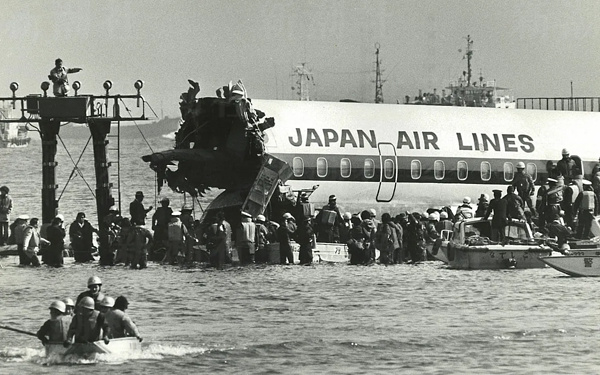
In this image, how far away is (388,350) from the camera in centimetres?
2741

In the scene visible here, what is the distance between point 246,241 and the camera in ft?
135

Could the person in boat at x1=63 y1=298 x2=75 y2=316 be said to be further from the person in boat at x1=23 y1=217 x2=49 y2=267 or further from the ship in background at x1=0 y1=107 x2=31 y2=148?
the ship in background at x1=0 y1=107 x2=31 y2=148

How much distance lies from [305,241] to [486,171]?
13748mm

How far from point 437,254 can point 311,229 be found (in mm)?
4097

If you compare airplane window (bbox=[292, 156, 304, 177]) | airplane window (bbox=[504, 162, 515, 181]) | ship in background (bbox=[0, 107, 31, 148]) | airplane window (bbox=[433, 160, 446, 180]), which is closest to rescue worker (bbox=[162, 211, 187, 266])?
airplane window (bbox=[292, 156, 304, 177])

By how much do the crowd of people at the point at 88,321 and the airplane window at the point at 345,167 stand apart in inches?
1000

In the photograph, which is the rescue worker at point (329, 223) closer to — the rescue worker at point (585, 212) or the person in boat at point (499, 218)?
the person in boat at point (499, 218)

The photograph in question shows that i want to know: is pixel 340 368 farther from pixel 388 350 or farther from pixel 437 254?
pixel 437 254

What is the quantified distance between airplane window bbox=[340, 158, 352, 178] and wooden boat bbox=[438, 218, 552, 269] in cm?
874

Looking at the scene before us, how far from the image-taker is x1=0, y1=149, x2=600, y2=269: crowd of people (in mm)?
40938

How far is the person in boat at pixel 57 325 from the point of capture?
24.7m

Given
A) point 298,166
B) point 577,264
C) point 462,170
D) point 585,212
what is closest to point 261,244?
point 298,166

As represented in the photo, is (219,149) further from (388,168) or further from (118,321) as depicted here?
→ (118,321)

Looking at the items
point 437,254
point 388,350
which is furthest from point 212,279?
point 388,350
